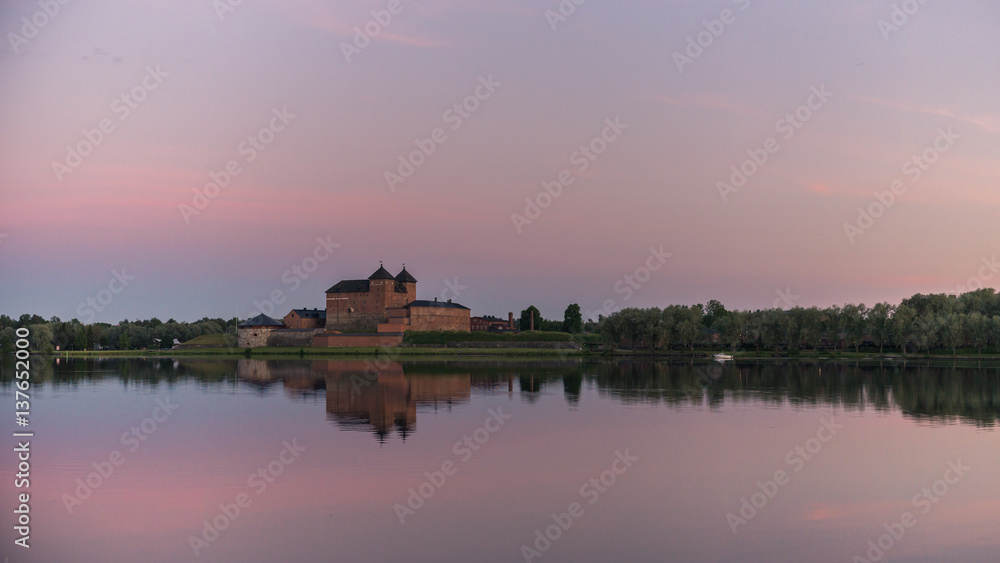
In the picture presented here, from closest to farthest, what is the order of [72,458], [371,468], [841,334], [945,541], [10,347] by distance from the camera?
[945,541] < [371,468] < [72,458] < [841,334] < [10,347]

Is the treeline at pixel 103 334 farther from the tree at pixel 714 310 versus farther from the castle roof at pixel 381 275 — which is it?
the tree at pixel 714 310

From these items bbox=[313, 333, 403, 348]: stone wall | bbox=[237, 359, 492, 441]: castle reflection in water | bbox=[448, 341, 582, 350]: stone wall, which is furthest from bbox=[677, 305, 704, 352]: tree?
bbox=[237, 359, 492, 441]: castle reflection in water

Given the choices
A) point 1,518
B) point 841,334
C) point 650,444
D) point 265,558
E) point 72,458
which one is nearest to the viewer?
point 265,558

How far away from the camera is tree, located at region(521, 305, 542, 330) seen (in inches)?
4121

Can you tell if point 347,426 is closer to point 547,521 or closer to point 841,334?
point 547,521

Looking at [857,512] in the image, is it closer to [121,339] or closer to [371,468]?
[371,468]

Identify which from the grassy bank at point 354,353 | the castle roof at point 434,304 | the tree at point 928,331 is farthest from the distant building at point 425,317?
the tree at point 928,331

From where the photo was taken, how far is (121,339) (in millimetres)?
108250

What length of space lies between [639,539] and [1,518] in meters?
9.86

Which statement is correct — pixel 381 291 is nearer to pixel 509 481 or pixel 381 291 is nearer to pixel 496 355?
pixel 496 355

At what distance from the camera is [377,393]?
110 feet

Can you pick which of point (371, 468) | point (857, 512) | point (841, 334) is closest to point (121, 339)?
point (841, 334)

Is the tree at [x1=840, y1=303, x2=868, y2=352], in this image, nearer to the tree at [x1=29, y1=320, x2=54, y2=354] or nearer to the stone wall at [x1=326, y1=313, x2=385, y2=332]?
the stone wall at [x1=326, y1=313, x2=385, y2=332]

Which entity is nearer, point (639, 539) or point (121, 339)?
point (639, 539)
